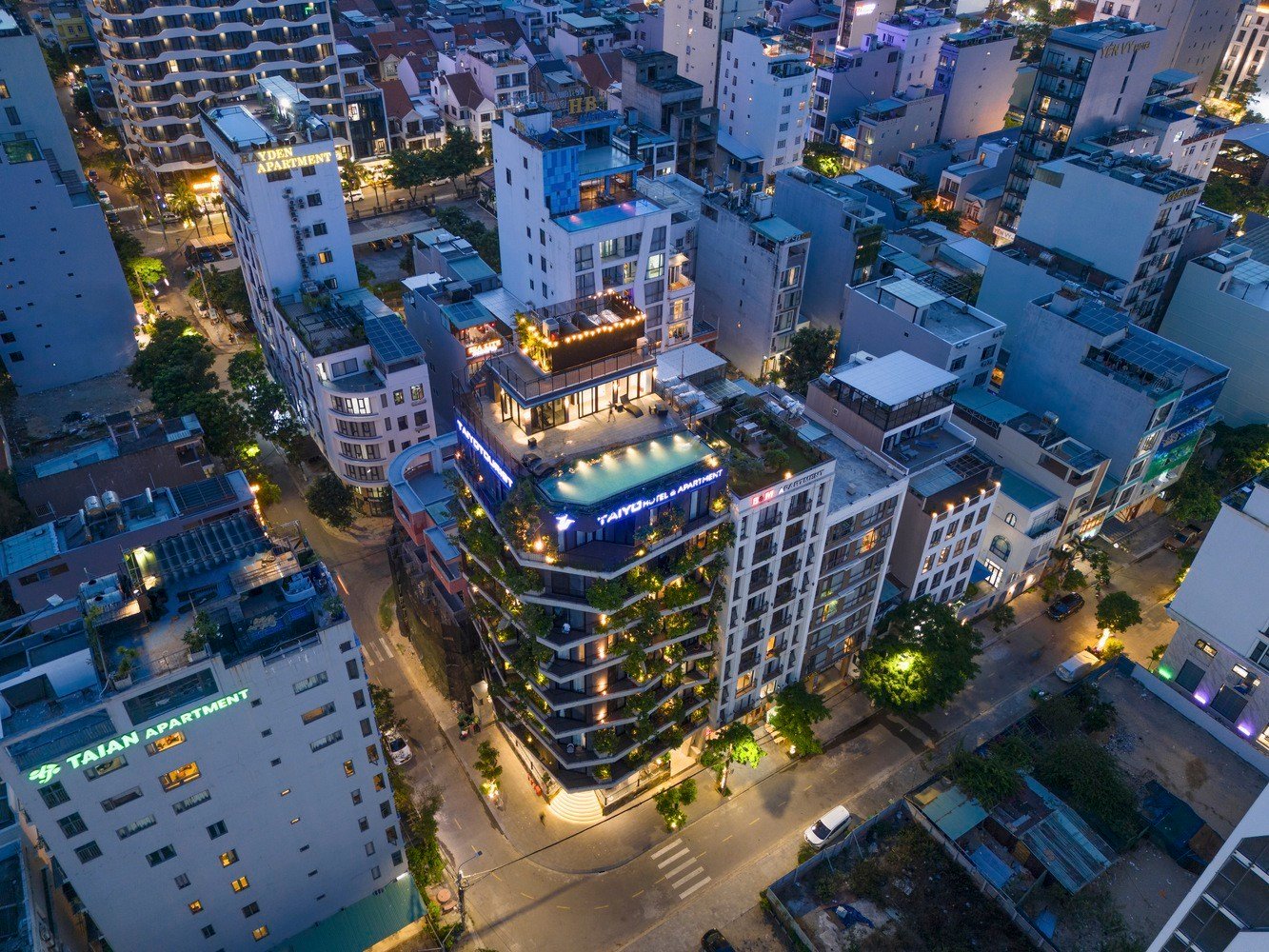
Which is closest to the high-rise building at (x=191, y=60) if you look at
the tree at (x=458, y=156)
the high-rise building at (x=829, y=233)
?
the tree at (x=458, y=156)

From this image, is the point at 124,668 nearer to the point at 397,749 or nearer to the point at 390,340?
the point at 397,749

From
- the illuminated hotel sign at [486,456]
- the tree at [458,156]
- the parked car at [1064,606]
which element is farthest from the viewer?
the tree at [458,156]

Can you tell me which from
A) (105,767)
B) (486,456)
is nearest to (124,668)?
(105,767)

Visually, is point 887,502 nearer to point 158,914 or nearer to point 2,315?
point 158,914

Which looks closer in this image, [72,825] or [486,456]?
[72,825]

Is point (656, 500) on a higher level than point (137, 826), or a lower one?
higher

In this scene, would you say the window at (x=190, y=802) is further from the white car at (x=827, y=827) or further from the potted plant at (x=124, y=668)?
the white car at (x=827, y=827)

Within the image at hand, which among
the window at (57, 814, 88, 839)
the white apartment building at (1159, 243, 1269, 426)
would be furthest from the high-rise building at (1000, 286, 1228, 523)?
the window at (57, 814, 88, 839)
